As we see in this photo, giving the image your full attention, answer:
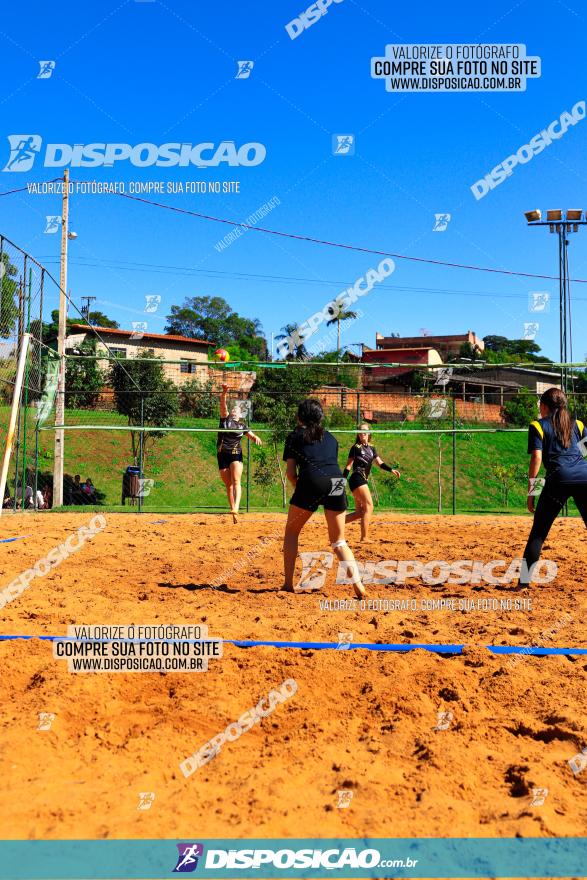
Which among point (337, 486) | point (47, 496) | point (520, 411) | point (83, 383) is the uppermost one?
point (83, 383)

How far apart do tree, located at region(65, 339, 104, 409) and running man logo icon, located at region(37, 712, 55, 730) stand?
13.9m

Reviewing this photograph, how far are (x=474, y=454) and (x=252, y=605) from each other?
23456 millimetres

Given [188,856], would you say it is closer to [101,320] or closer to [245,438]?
[245,438]

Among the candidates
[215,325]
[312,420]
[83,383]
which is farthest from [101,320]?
[312,420]

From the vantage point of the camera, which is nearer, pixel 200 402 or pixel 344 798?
pixel 344 798

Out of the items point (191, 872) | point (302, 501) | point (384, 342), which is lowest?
point (191, 872)

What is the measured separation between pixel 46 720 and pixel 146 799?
100cm

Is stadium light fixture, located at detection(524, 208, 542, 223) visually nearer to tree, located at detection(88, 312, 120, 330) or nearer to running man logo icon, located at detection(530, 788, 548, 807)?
running man logo icon, located at detection(530, 788, 548, 807)

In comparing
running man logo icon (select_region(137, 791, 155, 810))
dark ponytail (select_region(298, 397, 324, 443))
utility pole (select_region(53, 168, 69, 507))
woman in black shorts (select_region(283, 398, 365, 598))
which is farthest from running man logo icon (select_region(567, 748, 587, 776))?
utility pole (select_region(53, 168, 69, 507))

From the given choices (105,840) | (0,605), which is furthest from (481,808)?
(0,605)

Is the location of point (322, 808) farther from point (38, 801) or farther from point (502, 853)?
point (38, 801)

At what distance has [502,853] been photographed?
2734mm

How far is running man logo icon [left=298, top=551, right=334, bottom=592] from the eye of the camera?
718 cm

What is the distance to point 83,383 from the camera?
2788cm
